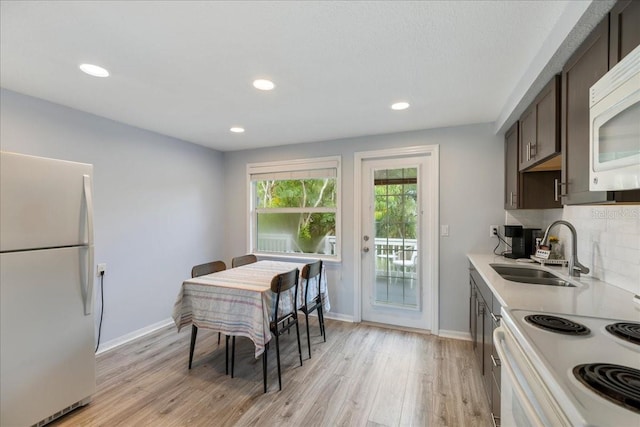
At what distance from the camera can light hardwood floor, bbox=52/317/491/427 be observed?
1924 mm

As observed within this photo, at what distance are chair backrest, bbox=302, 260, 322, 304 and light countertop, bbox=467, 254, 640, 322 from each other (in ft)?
4.75

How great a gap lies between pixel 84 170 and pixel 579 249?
148 inches

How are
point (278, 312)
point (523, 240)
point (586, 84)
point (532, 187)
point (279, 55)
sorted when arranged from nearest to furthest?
point (586, 84), point (279, 55), point (278, 312), point (532, 187), point (523, 240)

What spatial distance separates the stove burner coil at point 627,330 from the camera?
1018 millimetres

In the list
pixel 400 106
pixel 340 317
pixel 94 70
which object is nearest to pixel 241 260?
pixel 340 317

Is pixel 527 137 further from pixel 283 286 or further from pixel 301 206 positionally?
pixel 301 206

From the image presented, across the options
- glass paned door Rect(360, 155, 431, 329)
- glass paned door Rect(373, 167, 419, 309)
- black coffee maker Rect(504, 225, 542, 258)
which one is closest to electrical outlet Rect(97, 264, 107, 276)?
glass paned door Rect(360, 155, 431, 329)

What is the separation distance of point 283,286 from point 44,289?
5.16ft

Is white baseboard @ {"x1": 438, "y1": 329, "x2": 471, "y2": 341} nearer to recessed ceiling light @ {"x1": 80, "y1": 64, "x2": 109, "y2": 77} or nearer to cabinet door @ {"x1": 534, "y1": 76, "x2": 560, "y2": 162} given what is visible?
cabinet door @ {"x1": 534, "y1": 76, "x2": 560, "y2": 162}

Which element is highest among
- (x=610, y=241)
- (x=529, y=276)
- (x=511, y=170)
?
(x=511, y=170)

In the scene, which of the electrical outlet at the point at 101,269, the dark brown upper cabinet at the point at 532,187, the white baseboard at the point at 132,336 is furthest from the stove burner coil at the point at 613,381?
the white baseboard at the point at 132,336

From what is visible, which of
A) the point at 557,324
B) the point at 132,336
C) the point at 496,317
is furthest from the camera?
the point at 132,336

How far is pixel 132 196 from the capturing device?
315cm

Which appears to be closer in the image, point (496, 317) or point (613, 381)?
point (613, 381)
